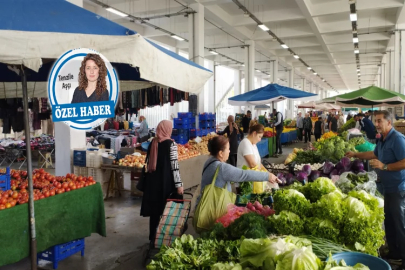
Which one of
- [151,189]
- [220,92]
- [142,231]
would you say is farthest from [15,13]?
[220,92]

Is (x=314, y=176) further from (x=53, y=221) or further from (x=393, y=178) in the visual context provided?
(x=53, y=221)

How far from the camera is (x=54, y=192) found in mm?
4012

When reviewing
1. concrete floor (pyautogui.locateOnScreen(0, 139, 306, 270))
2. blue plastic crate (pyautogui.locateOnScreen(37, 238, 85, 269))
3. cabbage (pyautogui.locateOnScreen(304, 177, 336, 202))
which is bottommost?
concrete floor (pyautogui.locateOnScreen(0, 139, 306, 270))

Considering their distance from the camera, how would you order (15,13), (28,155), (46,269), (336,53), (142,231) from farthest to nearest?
1. (336,53)
2. (142,231)
3. (46,269)
4. (28,155)
5. (15,13)

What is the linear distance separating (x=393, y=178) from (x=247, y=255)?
2.91 m

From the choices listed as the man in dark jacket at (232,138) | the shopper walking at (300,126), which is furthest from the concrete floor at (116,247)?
the shopper walking at (300,126)

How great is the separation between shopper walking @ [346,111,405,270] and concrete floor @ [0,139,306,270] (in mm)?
2220

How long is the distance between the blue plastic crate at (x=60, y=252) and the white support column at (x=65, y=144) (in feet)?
10.5

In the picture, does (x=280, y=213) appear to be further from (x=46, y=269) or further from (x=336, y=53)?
(x=336, y=53)

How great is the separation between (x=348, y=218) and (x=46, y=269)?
11.2ft

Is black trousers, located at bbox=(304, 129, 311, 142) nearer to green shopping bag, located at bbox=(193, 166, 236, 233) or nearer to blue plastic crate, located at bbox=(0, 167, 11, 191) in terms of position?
blue plastic crate, located at bbox=(0, 167, 11, 191)

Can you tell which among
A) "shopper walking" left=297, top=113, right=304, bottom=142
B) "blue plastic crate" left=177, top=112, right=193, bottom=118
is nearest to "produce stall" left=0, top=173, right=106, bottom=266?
"blue plastic crate" left=177, top=112, right=193, bottom=118

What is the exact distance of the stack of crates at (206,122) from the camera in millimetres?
13305

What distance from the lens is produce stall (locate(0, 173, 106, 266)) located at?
345cm
